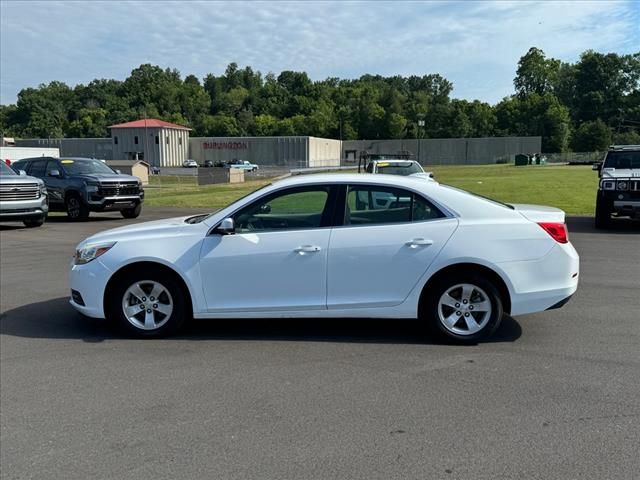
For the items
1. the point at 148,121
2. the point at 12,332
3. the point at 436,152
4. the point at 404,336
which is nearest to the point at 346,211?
the point at 404,336

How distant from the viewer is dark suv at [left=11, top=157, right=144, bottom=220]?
1664 centimetres

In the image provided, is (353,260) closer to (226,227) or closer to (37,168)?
(226,227)

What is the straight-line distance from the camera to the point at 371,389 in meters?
4.29

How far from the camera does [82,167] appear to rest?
1766cm

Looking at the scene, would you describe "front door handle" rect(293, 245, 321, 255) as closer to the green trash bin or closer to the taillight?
the taillight

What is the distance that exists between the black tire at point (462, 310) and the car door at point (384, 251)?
229mm

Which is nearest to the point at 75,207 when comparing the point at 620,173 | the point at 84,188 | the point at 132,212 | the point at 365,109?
the point at 84,188

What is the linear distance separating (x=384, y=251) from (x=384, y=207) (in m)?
0.46

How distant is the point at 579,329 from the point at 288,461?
3.76 metres

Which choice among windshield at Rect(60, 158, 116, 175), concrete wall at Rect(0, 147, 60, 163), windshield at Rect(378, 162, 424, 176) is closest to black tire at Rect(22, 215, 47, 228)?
windshield at Rect(60, 158, 116, 175)

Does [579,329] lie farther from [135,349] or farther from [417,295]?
[135,349]

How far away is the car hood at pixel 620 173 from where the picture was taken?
42.3ft

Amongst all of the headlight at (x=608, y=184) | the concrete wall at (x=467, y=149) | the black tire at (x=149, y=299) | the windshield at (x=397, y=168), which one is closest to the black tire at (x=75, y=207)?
the windshield at (x=397, y=168)

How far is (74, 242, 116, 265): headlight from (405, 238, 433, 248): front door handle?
2.82 m
